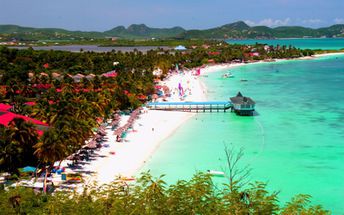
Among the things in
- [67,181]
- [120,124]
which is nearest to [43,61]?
[120,124]

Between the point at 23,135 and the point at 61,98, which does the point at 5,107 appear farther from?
the point at 23,135

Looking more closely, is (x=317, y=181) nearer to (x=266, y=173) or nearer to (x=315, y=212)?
(x=266, y=173)

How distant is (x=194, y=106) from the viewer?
53969 millimetres

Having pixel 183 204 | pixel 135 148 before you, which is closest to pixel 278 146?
pixel 135 148

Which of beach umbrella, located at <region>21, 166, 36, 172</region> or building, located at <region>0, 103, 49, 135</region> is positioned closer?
beach umbrella, located at <region>21, 166, 36, 172</region>

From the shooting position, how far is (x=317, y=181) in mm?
27094

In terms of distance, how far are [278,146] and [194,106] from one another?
2024 cm

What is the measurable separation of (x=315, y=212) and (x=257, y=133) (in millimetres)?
28162

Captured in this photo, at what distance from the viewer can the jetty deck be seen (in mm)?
53000

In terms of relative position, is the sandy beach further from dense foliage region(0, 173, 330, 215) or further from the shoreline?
dense foliage region(0, 173, 330, 215)

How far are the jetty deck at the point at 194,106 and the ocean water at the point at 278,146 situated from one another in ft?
7.54

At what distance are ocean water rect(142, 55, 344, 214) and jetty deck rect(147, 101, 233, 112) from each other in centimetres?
230

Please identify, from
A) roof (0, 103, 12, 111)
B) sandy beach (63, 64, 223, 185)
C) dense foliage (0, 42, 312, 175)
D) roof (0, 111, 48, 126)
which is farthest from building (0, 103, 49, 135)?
sandy beach (63, 64, 223, 185)

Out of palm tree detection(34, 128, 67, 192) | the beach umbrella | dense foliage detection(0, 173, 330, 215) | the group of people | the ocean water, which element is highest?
dense foliage detection(0, 173, 330, 215)
